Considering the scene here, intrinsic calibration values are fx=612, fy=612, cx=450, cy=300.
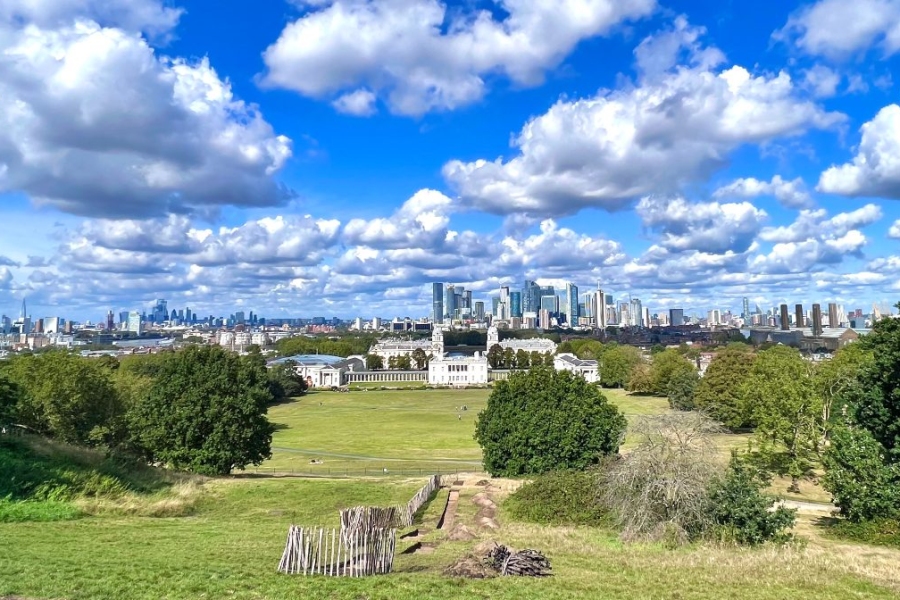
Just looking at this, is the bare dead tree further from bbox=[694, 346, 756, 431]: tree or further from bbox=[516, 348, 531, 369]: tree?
bbox=[516, 348, 531, 369]: tree

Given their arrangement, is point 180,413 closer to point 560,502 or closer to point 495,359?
point 560,502

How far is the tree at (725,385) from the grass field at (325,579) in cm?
3490

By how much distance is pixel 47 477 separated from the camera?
2459cm

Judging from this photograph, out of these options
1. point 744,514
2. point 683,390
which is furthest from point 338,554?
point 683,390

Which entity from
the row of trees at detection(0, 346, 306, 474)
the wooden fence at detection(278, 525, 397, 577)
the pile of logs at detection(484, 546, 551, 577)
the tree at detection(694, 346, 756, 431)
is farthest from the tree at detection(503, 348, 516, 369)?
the wooden fence at detection(278, 525, 397, 577)

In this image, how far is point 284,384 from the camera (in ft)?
420

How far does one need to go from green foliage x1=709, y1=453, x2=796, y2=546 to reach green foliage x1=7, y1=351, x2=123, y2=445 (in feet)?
140

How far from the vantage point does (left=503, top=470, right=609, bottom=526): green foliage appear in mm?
24484

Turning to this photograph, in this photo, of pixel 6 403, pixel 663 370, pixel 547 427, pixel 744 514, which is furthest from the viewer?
pixel 663 370

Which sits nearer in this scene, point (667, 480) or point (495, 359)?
point (667, 480)

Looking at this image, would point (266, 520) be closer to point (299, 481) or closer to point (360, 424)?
point (299, 481)

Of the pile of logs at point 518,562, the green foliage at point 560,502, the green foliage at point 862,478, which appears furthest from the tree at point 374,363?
the pile of logs at point 518,562

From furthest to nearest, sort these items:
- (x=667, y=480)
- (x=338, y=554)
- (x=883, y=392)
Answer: (x=883, y=392)
(x=667, y=480)
(x=338, y=554)

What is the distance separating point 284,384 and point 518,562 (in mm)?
119212
